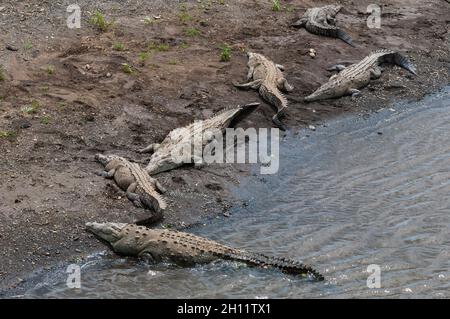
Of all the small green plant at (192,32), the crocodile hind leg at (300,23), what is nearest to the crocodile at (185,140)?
the small green plant at (192,32)

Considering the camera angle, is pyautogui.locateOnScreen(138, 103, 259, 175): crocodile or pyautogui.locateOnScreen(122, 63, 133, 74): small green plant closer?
pyautogui.locateOnScreen(138, 103, 259, 175): crocodile

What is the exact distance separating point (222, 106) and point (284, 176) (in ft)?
6.15

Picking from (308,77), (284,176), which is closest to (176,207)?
(284,176)

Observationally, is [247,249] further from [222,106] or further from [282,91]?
[282,91]

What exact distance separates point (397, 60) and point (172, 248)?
719 centimetres

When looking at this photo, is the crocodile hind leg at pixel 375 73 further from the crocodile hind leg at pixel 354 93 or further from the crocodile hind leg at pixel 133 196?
the crocodile hind leg at pixel 133 196

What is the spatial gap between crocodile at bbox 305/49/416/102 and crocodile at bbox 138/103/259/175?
1.76 m

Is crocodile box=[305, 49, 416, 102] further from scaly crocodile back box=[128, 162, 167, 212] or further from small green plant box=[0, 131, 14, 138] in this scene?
small green plant box=[0, 131, 14, 138]

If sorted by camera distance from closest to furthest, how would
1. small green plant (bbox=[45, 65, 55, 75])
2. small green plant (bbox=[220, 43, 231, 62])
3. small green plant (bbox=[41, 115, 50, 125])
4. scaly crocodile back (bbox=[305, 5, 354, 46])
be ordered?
small green plant (bbox=[41, 115, 50, 125]), small green plant (bbox=[45, 65, 55, 75]), small green plant (bbox=[220, 43, 231, 62]), scaly crocodile back (bbox=[305, 5, 354, 46])

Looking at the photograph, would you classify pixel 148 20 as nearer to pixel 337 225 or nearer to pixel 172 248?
pixel 337 225

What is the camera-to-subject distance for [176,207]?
8805 millimetres

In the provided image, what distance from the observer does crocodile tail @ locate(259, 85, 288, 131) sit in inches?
436

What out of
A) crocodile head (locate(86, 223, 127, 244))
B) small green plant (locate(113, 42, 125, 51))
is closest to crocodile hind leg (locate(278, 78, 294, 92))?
small green plant (locate(113, 42, 125, 51))

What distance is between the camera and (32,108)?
1005 centimetres
